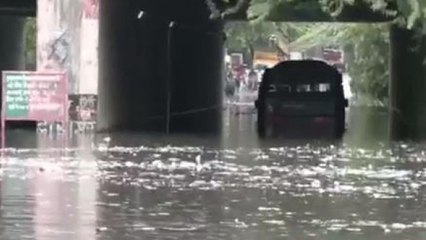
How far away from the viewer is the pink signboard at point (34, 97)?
2206 centimetres

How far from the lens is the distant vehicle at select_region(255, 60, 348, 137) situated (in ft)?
89.5

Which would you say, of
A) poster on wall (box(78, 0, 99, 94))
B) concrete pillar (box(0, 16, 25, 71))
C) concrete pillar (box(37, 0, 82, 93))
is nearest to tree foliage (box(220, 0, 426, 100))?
concrete pillar (box(0, 16, 25, 71))

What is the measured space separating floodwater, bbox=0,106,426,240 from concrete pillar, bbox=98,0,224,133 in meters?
6.46

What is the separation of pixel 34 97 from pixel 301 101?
737 cm

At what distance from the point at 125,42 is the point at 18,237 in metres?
20.0

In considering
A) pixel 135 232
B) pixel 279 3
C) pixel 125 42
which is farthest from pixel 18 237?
pixel 125 42

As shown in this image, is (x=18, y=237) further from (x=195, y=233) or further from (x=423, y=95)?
(x=423, y=95)

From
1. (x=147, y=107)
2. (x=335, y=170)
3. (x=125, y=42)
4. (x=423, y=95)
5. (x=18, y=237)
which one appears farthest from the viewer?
(x=423, y=95)

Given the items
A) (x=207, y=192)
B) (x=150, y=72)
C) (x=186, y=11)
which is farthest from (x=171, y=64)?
(x=207, y=192)

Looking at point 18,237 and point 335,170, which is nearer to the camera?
point 18,237

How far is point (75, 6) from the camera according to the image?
2373 cm

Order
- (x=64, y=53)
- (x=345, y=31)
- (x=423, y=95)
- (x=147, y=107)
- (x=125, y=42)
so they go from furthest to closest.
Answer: (x=345, y=31) < (x=423, y=95) < (x=147, y=107) < (x=125, y=42) < (x=64, y=53)

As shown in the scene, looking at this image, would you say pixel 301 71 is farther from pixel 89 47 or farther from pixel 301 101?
pixel 89 47

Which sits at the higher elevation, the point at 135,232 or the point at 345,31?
the point at 345,31
